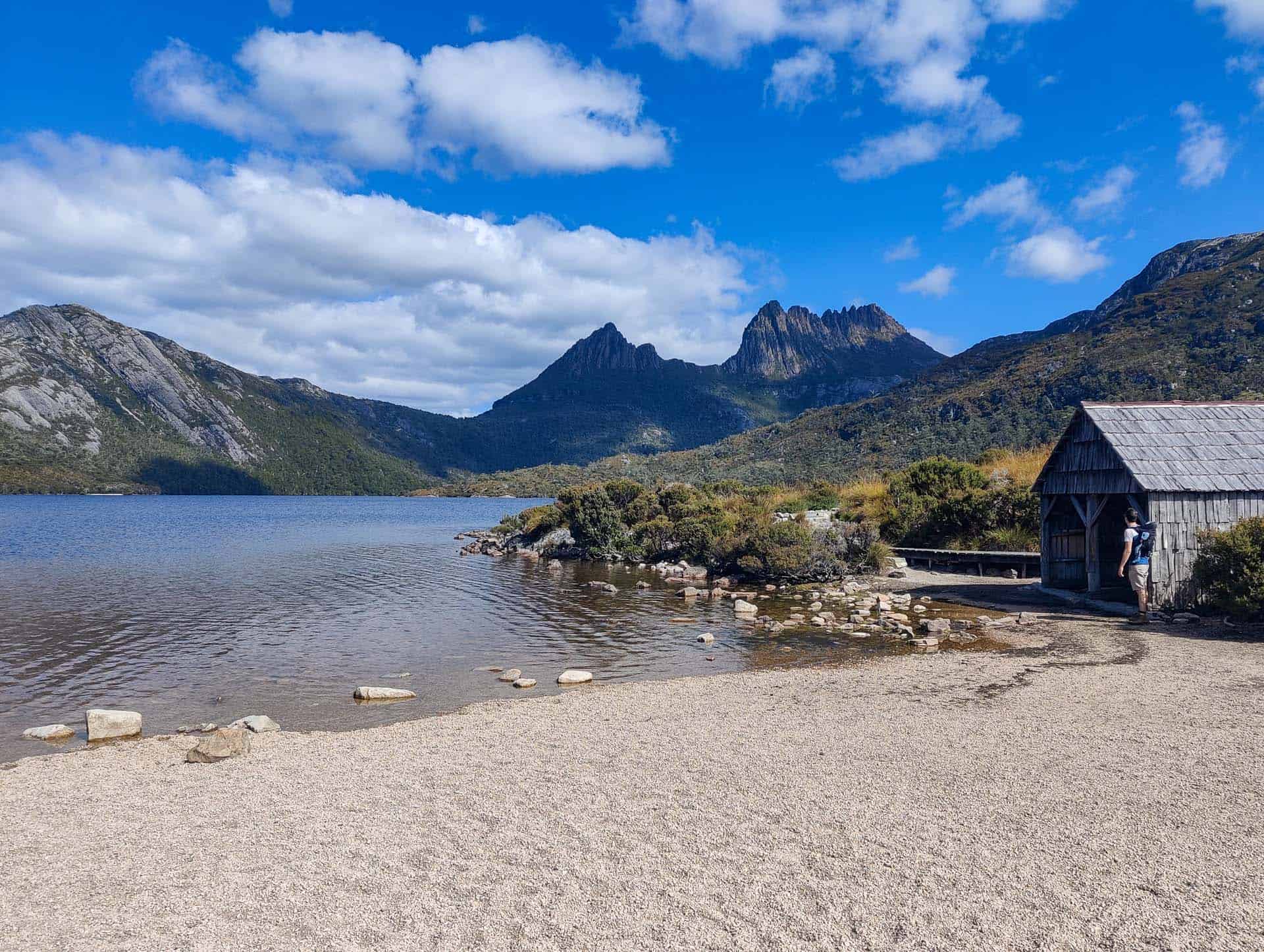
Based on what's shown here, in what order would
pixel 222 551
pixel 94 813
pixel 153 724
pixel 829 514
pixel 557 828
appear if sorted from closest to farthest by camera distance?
1. pixel 557 828
2. pixel 94 813
3. pixel 153 724
4. pixel 829 514
5. pixel 222 551

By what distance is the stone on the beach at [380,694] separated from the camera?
12.8 m

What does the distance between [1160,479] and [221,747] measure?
1938cm

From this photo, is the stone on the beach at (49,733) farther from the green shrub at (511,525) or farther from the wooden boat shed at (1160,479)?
the green shrub at (511,525)

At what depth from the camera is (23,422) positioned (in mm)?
153500

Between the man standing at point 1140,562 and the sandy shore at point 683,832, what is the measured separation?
18.4 ft

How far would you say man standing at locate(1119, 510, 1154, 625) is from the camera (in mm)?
16438

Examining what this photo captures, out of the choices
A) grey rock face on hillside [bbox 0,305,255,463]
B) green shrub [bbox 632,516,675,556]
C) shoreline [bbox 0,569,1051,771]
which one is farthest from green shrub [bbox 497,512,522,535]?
grey rock face on hillside [bbox 0,305,255,463]

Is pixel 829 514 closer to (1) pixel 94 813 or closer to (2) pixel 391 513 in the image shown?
(1) pixel 94 813

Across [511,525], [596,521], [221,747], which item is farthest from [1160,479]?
[511,525]

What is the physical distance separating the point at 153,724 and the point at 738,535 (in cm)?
2185

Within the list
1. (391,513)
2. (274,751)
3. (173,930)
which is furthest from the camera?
(391,513)

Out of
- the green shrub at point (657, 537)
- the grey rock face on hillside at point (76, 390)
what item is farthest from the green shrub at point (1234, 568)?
the grey rock face on hillside at point (76, 390)

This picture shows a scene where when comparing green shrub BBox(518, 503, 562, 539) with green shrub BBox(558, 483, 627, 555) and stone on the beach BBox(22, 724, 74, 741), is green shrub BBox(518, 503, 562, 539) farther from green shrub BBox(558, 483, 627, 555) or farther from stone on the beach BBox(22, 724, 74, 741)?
stone on the beach BBox(22, 724, 74, 741)

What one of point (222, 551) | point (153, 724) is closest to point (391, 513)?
point (222, 551)
